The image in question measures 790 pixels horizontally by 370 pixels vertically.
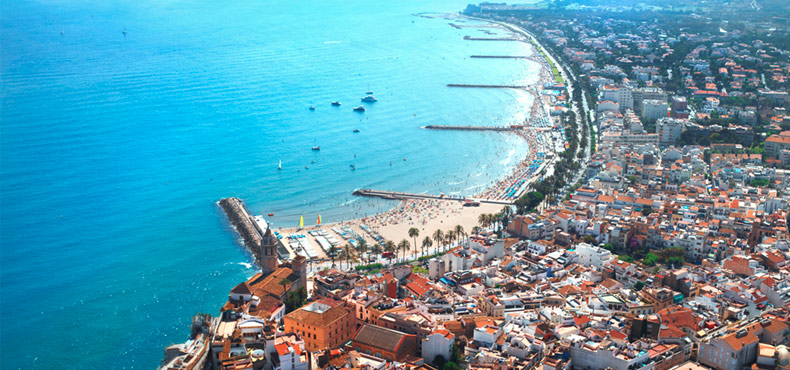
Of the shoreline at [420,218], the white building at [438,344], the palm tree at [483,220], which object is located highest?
the white building at [438,344]

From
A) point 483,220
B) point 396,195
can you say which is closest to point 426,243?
point 483,220

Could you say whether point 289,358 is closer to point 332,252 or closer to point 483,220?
point 332,252

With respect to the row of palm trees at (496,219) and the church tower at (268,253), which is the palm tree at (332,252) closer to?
the church tower at (268,253)

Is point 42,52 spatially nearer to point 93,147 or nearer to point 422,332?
point 93,147

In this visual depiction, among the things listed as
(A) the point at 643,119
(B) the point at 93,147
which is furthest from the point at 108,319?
(A) the point at 643,119

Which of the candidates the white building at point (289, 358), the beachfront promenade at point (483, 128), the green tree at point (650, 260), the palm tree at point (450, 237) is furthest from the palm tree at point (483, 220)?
the beachfront promenade at point (483, 128)

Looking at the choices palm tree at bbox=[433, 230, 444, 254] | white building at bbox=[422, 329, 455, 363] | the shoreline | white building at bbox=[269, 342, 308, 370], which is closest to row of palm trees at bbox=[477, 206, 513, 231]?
the shoreline

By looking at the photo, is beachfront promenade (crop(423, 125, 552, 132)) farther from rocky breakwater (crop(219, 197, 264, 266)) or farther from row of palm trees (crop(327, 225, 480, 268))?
row of palm trees (crop(327, 225, 480, 268))
